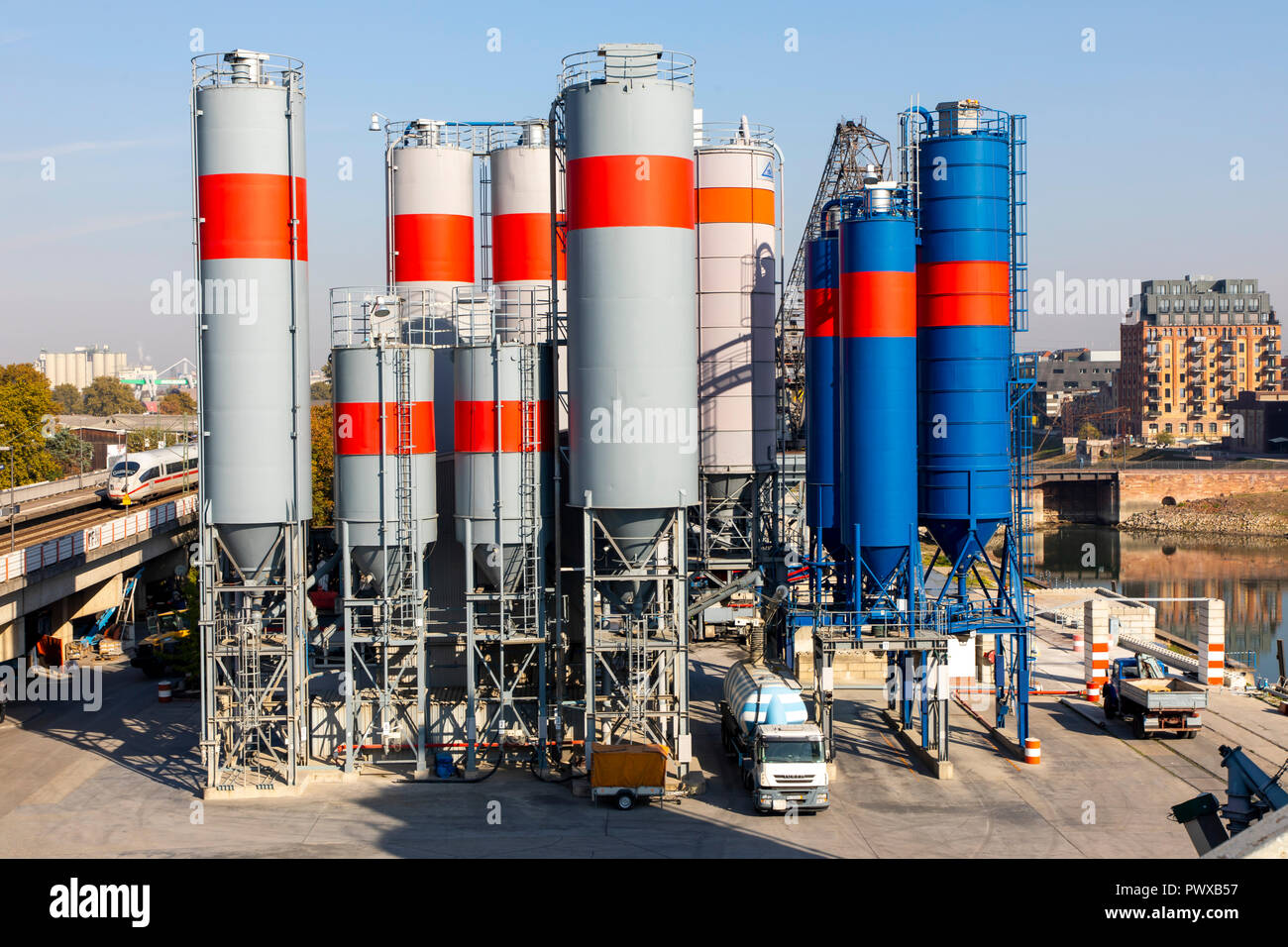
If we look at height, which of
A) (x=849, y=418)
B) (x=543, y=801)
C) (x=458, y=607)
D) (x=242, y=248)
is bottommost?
(x=543, y=801)

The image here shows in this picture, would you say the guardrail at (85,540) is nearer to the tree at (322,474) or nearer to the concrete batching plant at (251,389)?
the tree at (322,474)

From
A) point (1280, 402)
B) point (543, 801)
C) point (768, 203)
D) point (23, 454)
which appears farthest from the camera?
point (1280, 402)

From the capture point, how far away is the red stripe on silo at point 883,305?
3309 centimetres

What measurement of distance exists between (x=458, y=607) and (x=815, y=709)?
1025 centimetres

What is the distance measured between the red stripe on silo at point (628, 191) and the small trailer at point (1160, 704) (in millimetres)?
18392

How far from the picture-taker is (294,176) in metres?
31.8

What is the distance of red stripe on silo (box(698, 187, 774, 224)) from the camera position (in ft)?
124

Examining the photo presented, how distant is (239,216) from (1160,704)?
89.9ft

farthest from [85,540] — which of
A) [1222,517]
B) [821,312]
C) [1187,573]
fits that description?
[1222,517]

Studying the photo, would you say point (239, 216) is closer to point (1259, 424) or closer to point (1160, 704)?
point (1160, 704)

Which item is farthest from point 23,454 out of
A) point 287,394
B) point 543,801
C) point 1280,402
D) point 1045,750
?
point 1280,402

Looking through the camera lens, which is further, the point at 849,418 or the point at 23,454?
the point at 23,454

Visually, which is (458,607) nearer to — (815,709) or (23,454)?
(815,709)

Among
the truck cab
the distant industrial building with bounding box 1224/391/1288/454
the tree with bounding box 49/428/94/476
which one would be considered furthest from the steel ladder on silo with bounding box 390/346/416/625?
the distant industrial building with bounding box 1224/391/1288/454
